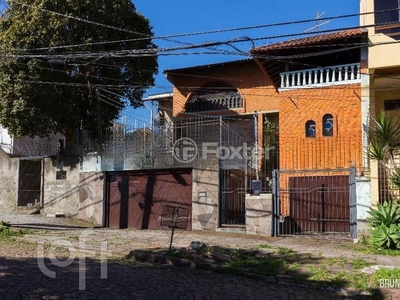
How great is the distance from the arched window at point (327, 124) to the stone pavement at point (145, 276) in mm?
4439

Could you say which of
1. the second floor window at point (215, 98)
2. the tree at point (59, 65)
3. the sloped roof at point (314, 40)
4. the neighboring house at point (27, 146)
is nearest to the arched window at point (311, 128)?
the sloped roof at point (314, 40)

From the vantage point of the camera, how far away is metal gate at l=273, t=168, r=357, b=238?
13243 millimetres

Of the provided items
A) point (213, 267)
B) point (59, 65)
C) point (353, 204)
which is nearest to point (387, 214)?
point (353, 204)

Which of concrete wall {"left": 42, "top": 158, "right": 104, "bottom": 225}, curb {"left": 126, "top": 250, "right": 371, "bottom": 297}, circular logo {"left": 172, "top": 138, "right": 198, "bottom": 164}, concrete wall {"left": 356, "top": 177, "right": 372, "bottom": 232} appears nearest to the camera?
curb {"left": 126, "top": 250, "right": 371, "bottom": 297}

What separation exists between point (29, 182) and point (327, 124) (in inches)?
476

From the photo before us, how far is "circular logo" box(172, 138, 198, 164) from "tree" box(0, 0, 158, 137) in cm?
389

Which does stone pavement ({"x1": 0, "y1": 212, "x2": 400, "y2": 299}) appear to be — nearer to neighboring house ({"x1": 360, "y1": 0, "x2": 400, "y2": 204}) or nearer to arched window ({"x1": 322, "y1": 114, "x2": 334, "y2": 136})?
arched window ({"x1": 322, "y1": 114, "x2": 334, "y2": 136})

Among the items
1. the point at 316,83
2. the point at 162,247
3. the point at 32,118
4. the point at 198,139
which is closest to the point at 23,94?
the point at 32,118

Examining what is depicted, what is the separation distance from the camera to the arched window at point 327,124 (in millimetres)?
15516

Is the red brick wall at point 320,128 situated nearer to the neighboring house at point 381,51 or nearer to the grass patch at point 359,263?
the neighboring house at point 381,51

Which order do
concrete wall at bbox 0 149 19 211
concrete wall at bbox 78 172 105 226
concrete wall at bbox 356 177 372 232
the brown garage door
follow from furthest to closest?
concrete wall at bbox 0 149 19 211, concrete wall at bbox 78 172 105 226, the brown garage door, concrete wall at bbox 356 177 372 232

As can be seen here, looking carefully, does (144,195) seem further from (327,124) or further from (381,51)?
(381,51)

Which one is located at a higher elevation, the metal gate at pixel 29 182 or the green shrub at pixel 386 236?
the metal gate at pixel 29 182

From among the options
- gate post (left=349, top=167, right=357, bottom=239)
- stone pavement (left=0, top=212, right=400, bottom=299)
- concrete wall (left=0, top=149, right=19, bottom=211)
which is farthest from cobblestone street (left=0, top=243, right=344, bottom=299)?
concrete wall (left=0, top=149, right=19, bottom=211)
